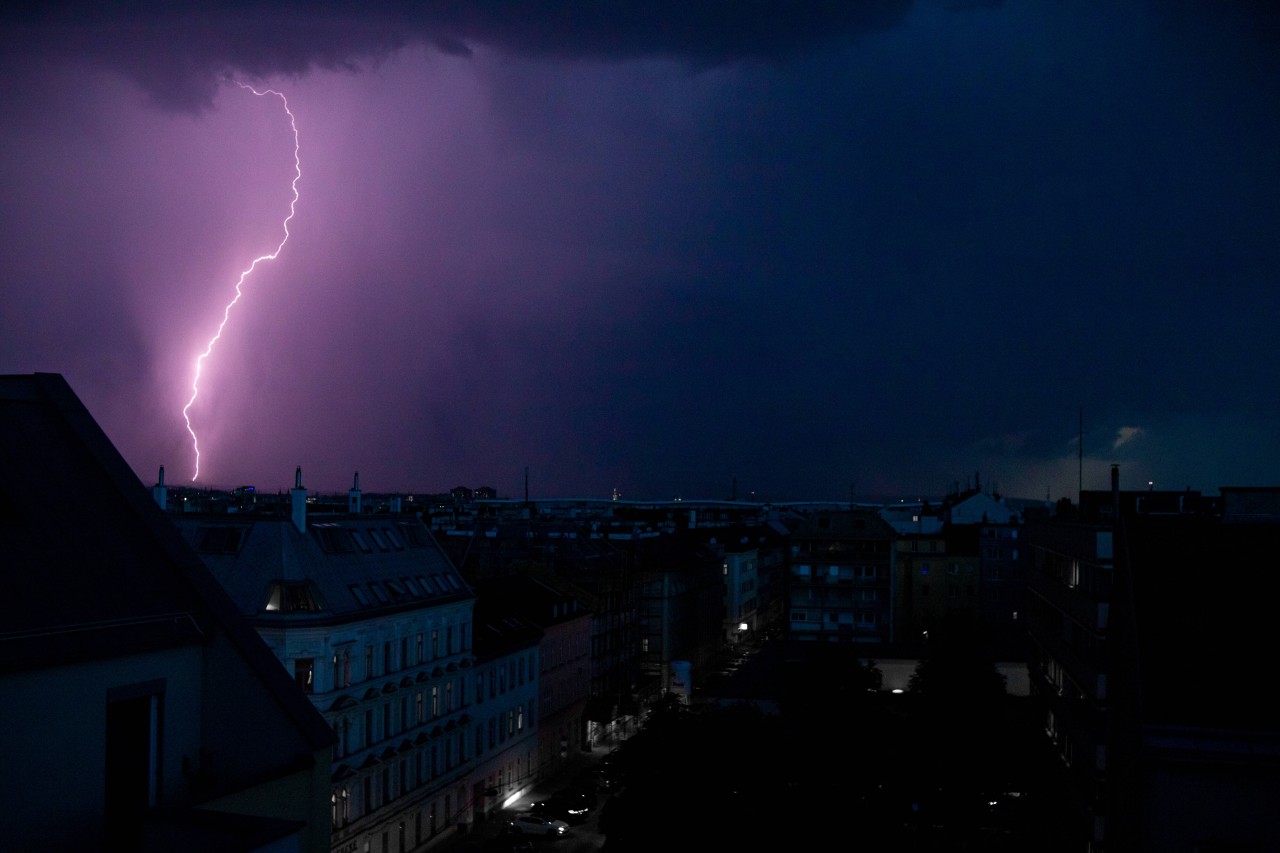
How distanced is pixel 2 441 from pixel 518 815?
3975 cm

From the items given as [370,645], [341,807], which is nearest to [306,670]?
[370,645]

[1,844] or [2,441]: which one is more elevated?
[2,441]

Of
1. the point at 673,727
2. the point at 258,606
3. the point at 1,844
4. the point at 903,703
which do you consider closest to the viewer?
the point at 1,844

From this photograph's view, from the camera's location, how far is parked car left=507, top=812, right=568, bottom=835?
42969mm

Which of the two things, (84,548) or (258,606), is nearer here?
(84,548)

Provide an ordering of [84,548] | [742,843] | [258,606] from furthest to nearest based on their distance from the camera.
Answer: [258,606] → [742,843] → [84,548]

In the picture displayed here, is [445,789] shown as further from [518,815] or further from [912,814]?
[912,814]

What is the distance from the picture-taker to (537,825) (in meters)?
43.4

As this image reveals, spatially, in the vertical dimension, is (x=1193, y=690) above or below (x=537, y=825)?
above

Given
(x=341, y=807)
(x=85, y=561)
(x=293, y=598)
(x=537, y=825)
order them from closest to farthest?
(x=85, y=561), (x=341, y=807), (x=293, y=598), (x=537, y=825)

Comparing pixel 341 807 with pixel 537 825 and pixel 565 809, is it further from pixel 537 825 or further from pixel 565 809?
pixel 565 809

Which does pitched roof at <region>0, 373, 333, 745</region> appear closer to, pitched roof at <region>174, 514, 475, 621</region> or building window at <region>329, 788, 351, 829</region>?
pitched roof at <region>174, 514, 475, 621</region>

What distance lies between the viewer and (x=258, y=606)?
37.9 m

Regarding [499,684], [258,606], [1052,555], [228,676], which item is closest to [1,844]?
[228,676]
